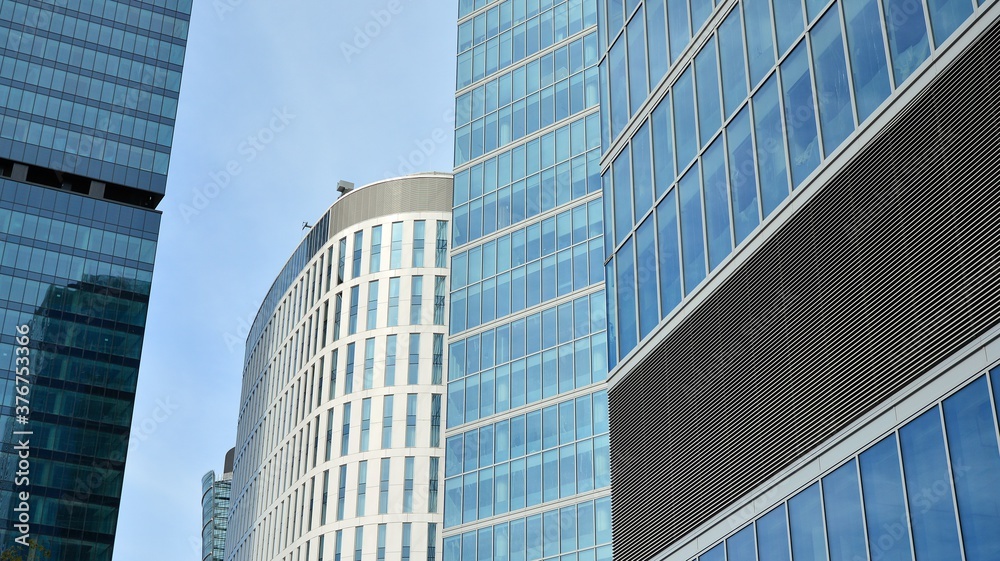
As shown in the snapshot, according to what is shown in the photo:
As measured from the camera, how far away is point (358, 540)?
8019cm

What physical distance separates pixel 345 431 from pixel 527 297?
83.9ft

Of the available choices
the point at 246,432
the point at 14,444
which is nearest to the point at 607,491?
the point at 246,432

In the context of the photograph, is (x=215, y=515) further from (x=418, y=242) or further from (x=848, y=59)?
(x=848, y=59)

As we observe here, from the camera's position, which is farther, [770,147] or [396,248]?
[396,248]

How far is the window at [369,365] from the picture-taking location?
84.6 metres

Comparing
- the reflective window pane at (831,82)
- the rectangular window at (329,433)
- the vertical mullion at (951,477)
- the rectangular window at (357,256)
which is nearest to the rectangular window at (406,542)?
the rectangular window at (329,433)

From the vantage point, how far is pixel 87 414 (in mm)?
116875

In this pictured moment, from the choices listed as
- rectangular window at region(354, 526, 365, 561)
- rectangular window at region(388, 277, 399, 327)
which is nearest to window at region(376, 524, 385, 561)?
rectangular window at region(354, 526, 365, 561)

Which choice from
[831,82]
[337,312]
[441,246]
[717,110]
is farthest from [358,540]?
[831,82]

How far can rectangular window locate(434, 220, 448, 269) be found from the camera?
86.5 meters

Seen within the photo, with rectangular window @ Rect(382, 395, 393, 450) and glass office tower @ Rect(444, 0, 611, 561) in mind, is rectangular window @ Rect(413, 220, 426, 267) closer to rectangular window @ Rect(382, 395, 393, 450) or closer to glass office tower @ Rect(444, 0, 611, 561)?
rectangular window @ Rect(382, 395, 393, 450)

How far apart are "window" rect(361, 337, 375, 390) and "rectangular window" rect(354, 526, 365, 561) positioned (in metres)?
9.66

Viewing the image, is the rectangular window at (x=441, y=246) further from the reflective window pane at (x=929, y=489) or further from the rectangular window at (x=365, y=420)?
the reflective window pane at (x=929, y=489)

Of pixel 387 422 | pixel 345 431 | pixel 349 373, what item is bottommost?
pixel 345 431
